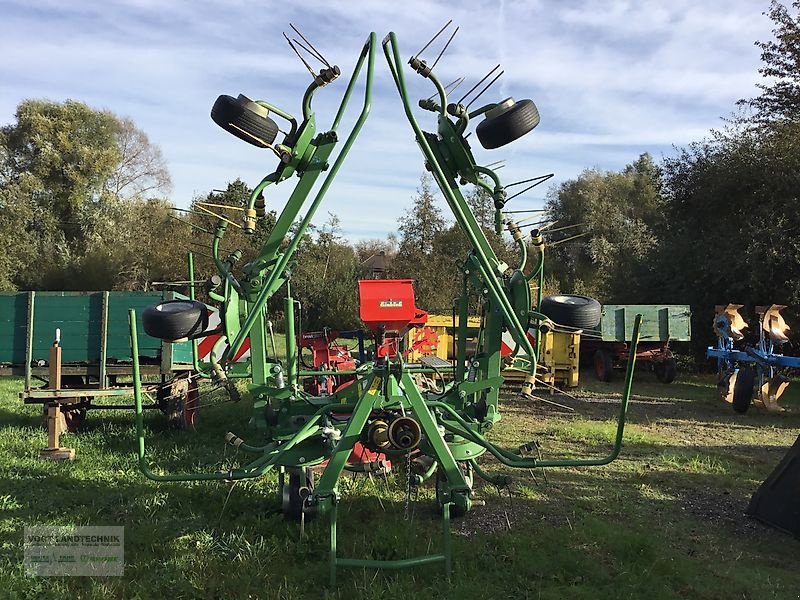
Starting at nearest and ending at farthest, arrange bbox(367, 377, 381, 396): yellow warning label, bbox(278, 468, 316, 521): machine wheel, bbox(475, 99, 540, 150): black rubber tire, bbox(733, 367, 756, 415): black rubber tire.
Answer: bbox(367, 377, 381, 396): yellow warning label < bbox(475, 99, 540, 150): black rubber tire < bbox(278, 468, 316, 521): machine wheel < bbox(733, 367, 756, 415): black rubber tire

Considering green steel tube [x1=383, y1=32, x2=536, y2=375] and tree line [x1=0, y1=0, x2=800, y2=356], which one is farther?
tree line [x1=0, y1=0, x2=800, y2=356]

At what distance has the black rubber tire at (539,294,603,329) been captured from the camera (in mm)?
3654

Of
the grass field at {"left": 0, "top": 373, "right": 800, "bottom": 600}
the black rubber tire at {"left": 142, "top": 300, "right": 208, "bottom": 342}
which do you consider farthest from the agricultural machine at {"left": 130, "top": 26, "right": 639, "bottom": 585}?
the grass field at {"left": 0, "top": 373, "right": 800, "bottom": 600}

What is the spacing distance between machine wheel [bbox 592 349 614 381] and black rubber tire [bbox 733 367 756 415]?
364 cm

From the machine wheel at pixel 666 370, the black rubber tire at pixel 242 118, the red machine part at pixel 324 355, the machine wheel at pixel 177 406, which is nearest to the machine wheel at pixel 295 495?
the black rubber tire at pixel 242 118

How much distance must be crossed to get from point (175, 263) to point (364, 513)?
63.5ft

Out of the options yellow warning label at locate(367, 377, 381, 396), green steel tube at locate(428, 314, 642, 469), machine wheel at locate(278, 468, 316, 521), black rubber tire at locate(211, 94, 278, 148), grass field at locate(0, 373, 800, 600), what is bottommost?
grass field at locate(0, 373, 800, 600)

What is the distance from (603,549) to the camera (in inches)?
161

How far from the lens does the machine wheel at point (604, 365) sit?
13.2 metres

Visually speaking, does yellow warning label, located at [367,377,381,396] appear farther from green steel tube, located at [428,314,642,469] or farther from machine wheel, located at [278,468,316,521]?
machine wheel, located at [278,468,316,521]

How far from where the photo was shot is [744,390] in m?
9.32

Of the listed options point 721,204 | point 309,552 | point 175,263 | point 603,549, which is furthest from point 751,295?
point 175,263

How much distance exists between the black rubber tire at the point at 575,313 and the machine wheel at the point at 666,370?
10283mm

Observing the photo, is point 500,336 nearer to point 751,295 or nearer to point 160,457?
point 160,457
